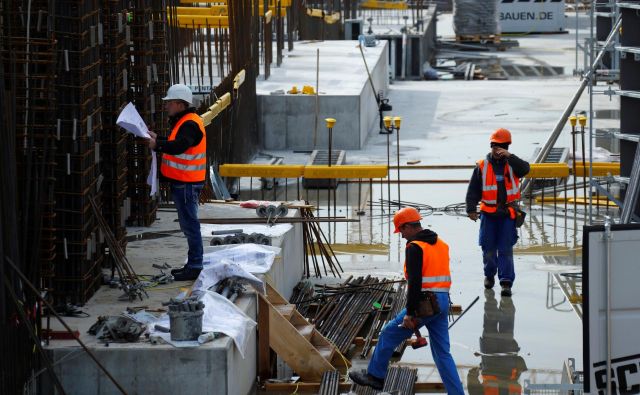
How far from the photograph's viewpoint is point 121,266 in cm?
1176

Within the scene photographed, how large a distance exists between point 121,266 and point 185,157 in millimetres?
1108

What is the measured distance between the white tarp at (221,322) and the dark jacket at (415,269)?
128 cm

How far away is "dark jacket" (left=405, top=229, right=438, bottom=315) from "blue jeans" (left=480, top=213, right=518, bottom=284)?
3791 millimetres

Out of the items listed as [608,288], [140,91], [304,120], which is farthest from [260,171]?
[608,288]

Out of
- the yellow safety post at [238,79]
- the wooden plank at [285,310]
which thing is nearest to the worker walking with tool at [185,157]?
the wooden plank at [285,310]

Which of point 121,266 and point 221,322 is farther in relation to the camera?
point 121,266

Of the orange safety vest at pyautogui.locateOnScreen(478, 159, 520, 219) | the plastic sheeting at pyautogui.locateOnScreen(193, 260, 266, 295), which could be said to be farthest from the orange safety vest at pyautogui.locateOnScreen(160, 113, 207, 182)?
the orange safety vest at pyautogui.locateOnScreen(478, 159, 520, 219)

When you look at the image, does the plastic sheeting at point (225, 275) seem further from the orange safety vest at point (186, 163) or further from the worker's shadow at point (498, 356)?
the worker's shadow at point (498, 356)

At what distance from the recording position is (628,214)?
1242 cm

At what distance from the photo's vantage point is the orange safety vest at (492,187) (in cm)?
1387

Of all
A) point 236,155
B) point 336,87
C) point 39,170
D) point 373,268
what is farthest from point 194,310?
point 336,87

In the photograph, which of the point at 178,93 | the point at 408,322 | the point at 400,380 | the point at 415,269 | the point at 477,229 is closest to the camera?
the point at 415,269

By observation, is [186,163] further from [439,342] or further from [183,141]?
[439,342]

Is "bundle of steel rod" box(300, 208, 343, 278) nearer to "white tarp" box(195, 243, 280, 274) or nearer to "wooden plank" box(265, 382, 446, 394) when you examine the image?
"white tarp" box(195, 243, 280, 274)
